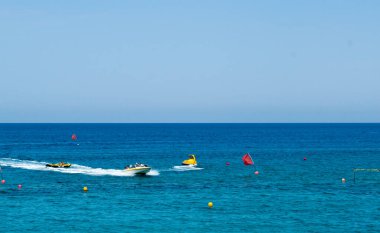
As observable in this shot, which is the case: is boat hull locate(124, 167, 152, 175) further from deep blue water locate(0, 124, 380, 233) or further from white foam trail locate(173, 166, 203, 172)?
white foam trail locate(173, 166, 203, 172)

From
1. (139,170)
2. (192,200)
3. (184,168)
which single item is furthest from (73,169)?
(192,200)

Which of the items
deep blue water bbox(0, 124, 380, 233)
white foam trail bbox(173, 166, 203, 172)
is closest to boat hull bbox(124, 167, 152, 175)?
deep blue water bbox(0, 124, 380, 233)

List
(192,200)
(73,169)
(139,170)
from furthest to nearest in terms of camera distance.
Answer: (73,169) → (139,170) → (192,200)

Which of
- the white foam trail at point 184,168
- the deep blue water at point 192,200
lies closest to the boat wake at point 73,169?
the deep blue water at point 192,200

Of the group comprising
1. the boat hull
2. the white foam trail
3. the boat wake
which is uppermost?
the boat hull

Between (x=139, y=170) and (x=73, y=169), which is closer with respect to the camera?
(x=139, y=170)

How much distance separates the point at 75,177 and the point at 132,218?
3874 cm

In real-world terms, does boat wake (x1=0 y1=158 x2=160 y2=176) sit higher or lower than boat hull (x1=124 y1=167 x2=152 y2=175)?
lower

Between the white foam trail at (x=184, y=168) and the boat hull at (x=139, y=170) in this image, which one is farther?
the white foam trail at (x=184, y=168)

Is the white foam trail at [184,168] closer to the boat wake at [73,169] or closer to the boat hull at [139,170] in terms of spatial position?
the boat wake at [73,169]

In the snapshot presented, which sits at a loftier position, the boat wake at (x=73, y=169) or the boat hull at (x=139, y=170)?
the boat hull at (x=139, y=170)

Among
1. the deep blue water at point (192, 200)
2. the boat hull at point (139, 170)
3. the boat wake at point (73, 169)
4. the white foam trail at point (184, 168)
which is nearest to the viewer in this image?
the deep blue water at point (192, 200)

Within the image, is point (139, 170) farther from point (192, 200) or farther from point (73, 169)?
point (192, 200)

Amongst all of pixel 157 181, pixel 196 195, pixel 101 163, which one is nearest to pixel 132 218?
pixel 196 195
